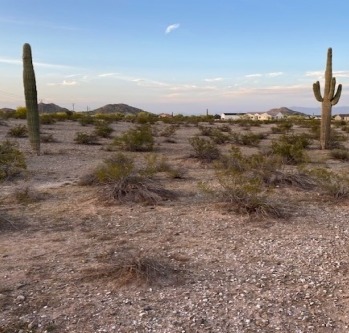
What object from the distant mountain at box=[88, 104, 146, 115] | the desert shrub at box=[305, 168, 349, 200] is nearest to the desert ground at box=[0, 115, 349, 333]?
the desert shrub at box=[305, 168, 349, 200]

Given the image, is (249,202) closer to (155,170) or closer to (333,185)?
(333,185)

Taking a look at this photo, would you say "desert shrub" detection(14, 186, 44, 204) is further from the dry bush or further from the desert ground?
the dry bush

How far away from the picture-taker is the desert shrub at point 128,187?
9.05 m

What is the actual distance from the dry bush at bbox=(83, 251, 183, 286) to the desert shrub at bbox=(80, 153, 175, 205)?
11.4ft

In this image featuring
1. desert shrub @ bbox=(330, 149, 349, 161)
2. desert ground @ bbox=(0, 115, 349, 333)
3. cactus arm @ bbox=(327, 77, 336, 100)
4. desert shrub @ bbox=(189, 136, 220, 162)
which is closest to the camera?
desert ground @ bbox=(0, 115, 349, 333)

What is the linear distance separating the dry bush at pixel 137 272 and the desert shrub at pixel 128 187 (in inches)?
136

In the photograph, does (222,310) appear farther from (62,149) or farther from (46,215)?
(62,149)

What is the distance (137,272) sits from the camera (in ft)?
16.9

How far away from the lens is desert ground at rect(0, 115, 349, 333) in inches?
168

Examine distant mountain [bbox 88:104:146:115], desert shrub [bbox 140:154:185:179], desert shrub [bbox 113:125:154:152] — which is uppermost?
distant mountain [bbox 88:104:146:115]

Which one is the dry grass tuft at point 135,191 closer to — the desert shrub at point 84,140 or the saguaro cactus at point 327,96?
the desert shrub at point 84,140

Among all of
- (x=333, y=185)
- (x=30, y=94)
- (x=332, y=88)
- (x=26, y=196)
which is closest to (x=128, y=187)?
(x=26, y=196)

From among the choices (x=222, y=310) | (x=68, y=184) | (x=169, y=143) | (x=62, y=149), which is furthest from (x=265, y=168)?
(x=169, y=143)

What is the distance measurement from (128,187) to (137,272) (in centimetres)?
432
